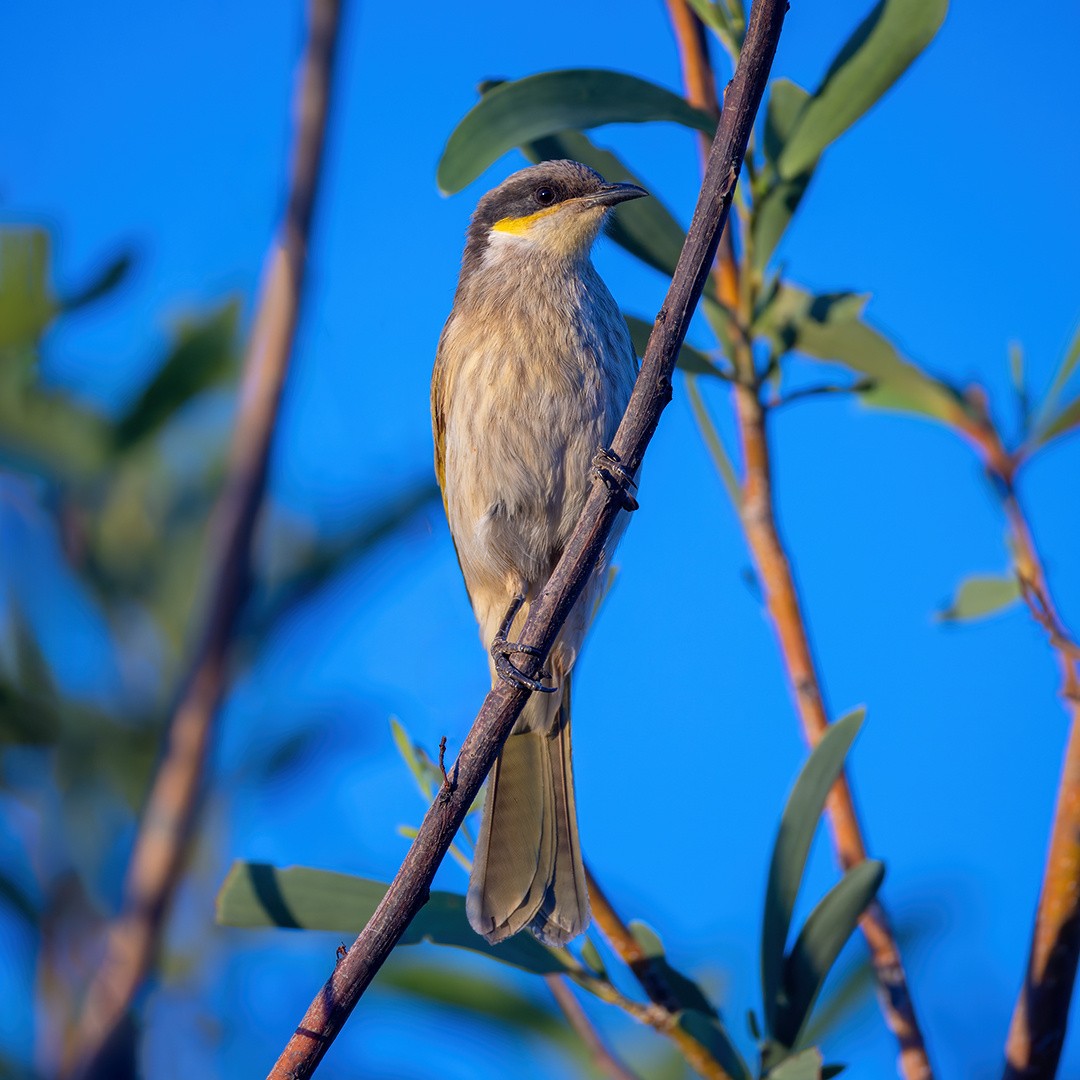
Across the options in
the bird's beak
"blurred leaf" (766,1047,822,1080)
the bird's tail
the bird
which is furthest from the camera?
the bird's beak

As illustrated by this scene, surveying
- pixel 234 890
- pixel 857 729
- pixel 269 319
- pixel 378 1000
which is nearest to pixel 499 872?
pixel 378 1000

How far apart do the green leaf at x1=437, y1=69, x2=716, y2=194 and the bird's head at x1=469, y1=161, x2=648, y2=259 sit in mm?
851

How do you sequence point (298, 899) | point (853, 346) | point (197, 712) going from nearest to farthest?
point (298, 899), point (853, 346), point (197, 712)

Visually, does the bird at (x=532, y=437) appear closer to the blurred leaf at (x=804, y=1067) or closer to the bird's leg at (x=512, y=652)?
the bird's leg at (x=512, y=652)

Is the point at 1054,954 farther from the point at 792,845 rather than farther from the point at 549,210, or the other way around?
the point at 549,210

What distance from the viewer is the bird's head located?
3234 millimetres

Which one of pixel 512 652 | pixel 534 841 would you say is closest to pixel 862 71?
pixel 512 652

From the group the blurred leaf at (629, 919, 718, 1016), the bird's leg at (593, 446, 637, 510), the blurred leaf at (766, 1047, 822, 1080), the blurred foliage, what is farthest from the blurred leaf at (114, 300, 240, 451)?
the blurred leaf at (766, 1047, 822, 1080)

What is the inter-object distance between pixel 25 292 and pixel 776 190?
2006 mm

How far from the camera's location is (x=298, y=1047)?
4.60 feet

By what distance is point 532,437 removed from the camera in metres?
2.95

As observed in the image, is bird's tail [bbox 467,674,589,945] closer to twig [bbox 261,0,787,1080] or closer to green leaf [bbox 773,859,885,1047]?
green leaf [bbox 773,859,885,1047]

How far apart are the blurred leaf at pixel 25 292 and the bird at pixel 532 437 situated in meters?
1.02

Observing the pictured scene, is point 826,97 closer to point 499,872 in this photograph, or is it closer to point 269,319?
point 269,319
